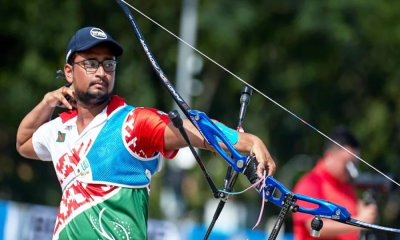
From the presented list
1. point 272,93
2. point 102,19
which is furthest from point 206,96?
point 102,19

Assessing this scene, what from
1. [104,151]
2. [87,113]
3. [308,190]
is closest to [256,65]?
[308,190]

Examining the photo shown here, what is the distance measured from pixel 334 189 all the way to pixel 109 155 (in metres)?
3.32

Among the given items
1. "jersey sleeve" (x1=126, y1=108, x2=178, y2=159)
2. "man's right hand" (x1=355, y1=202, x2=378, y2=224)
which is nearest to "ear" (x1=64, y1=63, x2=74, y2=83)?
"jersey sleeve" (x1=126, y1=108, x2=178, y2=159)

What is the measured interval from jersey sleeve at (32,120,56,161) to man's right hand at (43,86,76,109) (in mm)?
148

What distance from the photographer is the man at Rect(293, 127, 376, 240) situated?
7055mm

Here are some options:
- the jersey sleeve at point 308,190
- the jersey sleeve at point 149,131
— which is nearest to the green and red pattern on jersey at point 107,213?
the jersey sleeve at point 149,131

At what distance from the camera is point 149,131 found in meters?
4.66

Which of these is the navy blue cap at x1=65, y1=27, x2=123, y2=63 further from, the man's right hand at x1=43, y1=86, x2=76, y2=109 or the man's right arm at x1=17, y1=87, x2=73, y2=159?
the man's right arm at x1=17, y1=87, x2=73, y2=159

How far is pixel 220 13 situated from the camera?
2558 cm

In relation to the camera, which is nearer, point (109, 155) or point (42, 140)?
point (109, 155)

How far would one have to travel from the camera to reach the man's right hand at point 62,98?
527cm

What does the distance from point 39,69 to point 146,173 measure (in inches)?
738

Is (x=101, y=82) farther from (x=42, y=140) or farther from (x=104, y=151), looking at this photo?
(x=42, y=140)

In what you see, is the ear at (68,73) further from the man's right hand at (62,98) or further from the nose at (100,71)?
the nose at (100,71)
